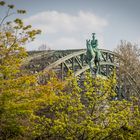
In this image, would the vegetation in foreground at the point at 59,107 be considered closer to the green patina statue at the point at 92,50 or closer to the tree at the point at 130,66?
the green patina statue at the point at 92,50

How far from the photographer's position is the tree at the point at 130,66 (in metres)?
A: 45.0

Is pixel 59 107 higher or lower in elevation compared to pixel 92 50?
lower

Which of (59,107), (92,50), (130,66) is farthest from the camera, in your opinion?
(130,66)

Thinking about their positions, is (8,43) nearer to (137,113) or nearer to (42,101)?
(42,101)

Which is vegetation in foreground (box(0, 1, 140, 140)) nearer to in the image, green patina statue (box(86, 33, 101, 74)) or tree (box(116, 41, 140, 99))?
green patina statue (box(86, 33, 101, 74))

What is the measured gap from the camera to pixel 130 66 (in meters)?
46.2

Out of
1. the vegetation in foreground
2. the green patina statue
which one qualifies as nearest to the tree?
the green patina statue

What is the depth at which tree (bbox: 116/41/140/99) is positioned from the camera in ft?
148

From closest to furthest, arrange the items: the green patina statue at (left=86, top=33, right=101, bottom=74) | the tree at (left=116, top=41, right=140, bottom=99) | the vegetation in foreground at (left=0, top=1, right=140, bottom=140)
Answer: the vegetation in foreground at (left=0, top=1, right=140, bottom=140) → the green patina statue at (left=86, top=33, right=101, bottom=74) → the tree at (left=116, top=41, right=140, bottom=99)

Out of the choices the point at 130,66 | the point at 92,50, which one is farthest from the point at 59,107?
the point at 130,66

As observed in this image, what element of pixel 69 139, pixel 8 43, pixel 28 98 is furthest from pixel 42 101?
pixel 8 43

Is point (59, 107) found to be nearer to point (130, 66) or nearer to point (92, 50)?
point (92, 50)

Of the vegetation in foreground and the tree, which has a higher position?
the tree

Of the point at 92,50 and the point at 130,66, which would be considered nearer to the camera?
the point at 92,50
